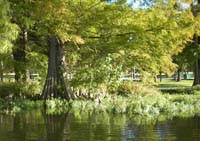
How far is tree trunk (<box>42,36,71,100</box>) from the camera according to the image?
26987 millimetres

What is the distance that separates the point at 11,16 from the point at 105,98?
6.53m

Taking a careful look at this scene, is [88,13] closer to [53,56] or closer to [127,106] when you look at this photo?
[53,56]

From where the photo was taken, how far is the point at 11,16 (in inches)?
993

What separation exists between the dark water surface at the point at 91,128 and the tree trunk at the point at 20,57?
10958 mm

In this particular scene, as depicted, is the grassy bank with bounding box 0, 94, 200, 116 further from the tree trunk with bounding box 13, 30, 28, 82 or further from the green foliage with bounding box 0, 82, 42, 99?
the tree trunk with bounding box 13, 30, 28, 82

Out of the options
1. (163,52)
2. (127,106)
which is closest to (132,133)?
(127,106)

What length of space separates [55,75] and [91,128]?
11.4 m

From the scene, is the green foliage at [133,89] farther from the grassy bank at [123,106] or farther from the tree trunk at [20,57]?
the tree trunk at [20,57]

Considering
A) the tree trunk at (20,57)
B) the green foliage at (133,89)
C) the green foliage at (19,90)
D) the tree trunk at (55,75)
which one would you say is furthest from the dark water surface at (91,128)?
the tree trunk at (20,57)

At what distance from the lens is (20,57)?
33406 mm

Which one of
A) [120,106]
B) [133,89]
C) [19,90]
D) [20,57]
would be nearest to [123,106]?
[120,106]

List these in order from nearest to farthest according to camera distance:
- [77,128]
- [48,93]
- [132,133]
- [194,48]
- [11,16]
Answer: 1. [132,133]
2. [77,128]
3. [11,16]
4. [48,93]
5. [194,48]

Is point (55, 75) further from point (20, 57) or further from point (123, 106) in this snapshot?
point (20, 57)

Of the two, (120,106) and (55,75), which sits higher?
(55,75)
